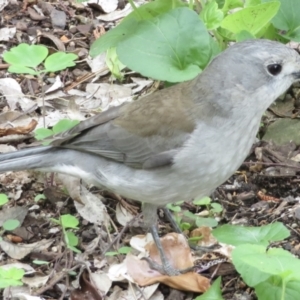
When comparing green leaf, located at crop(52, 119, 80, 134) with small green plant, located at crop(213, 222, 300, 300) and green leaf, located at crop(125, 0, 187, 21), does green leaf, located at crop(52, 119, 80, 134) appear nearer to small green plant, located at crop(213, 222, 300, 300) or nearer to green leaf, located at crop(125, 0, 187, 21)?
green leaf, located at crop(125, 0, 187, 21)

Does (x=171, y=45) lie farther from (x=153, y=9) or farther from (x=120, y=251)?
(x=120, y=251)

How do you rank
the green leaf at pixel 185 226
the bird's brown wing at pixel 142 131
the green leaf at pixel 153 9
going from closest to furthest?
1. the bird's brown wing at pixel 142 131
2. the green leaf at pixel 185 226
3. the green leaf at pixel 153 9

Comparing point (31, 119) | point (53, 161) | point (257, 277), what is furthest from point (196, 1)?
point (257, 277)

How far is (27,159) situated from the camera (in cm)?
468

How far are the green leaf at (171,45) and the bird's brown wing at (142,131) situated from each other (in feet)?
1.60

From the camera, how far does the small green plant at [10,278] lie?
3.93m

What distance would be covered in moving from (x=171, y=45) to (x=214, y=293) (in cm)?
184

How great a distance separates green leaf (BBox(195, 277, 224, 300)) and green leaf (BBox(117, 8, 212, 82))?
1561 millimetres

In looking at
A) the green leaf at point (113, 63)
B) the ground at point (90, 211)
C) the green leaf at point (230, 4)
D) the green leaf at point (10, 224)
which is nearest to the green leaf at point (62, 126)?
the ground at point (90, 211)

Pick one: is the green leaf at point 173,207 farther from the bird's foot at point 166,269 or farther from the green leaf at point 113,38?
the green leaf at point 113,38

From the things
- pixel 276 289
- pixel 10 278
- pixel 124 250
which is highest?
pixel 10 278

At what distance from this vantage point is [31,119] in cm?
582

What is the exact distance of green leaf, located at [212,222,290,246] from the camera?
3.88 metres

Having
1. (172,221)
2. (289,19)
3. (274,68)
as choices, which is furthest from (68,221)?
(289,19)
